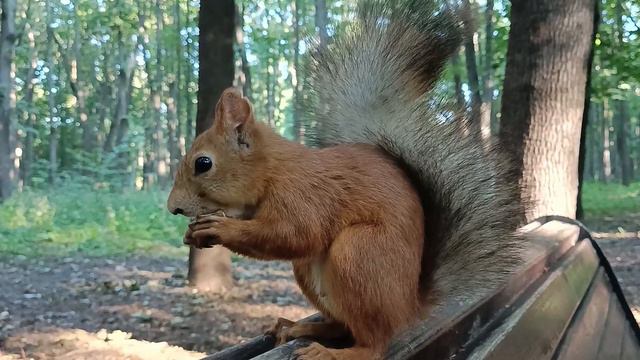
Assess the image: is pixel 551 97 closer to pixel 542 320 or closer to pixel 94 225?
pixel 542 320

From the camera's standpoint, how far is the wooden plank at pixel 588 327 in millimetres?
1665

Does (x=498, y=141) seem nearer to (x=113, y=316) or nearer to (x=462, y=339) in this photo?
(x=462, y=339)

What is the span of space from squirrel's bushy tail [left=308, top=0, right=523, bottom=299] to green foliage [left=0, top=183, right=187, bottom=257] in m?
6.41

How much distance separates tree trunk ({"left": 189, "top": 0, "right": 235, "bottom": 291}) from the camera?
493 cm

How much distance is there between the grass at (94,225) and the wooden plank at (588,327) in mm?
5673

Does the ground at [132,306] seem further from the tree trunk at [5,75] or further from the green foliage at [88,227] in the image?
the tree trunk at [5,75]

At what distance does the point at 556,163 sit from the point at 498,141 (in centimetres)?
232

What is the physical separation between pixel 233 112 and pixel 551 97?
112 inches

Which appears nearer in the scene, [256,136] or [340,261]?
[340,261]

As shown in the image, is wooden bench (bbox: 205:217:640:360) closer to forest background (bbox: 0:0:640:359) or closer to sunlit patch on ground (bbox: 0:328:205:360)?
forest background (bbox: 0:0:640:359)

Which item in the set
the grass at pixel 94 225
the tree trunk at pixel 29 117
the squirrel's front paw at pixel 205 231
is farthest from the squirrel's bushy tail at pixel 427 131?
the tree trunk at pixel 29 117

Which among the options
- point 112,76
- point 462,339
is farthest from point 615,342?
point 112,76

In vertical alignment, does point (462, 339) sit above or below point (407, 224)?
below

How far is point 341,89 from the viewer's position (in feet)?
4.71
